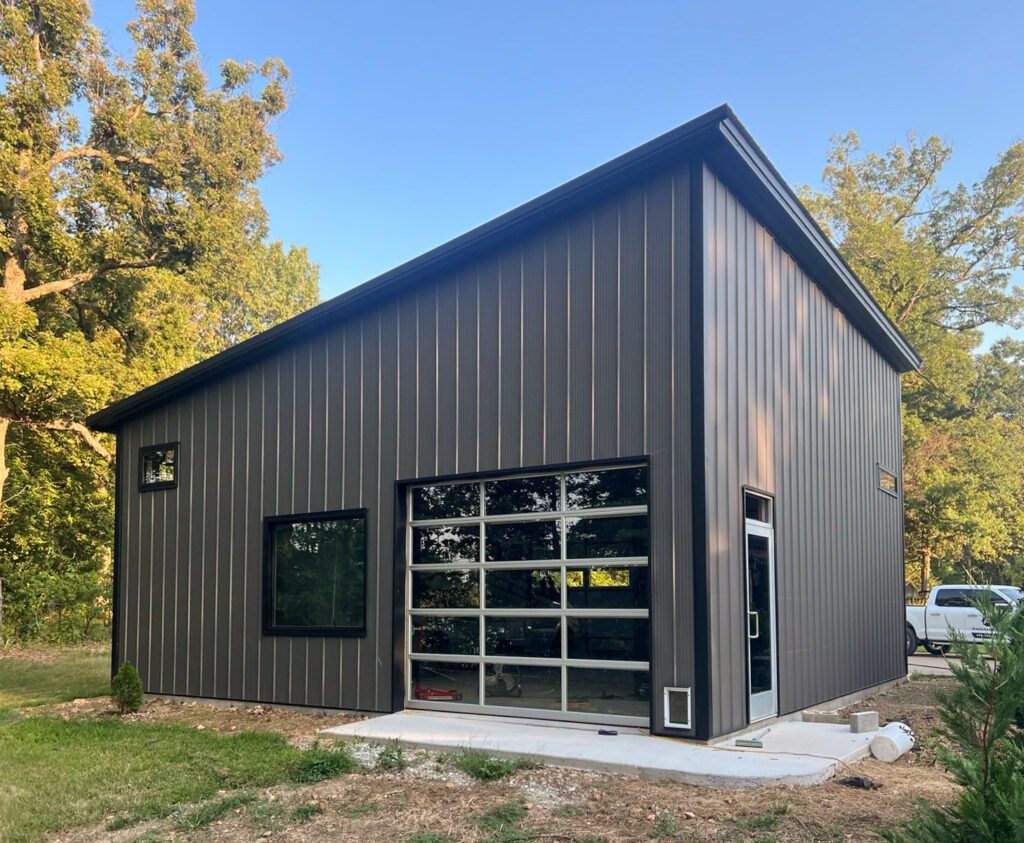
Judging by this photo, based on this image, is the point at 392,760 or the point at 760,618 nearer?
the point at 392,760

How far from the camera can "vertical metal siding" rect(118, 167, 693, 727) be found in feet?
24.2

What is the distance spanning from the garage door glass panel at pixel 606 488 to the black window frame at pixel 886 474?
593cm

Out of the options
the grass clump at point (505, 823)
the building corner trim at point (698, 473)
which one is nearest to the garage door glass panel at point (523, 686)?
the building corner trim at point (698, 473)

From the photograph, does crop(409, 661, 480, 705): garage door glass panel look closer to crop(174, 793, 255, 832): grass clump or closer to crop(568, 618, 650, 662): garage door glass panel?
crop(568, 618, 650, 662): garage door glass panel

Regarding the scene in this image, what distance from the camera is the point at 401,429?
916 centimetres

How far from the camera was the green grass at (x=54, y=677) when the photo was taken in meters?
11.6

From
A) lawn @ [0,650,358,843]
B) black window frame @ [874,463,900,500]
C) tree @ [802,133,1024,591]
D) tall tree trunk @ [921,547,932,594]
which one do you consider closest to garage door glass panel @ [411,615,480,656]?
lawn @ [0,650,358,843]

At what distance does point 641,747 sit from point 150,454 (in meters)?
8.27

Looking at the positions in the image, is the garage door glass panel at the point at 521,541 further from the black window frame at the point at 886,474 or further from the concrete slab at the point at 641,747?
the black window frame at the point at 886,474

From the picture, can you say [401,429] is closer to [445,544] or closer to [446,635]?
[445,544]

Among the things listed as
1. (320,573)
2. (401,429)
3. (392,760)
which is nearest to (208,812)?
(392,760)

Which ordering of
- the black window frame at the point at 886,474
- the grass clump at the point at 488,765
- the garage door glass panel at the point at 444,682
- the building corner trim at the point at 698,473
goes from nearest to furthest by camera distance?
the grass clump at the point at 488,765, the building corner trim at the point at 698,473, the garage door glass panel at the point at 444,682, the black window frame at the point at 886,474

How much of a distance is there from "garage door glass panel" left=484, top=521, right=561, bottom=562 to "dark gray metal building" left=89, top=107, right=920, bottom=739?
3 centimetres

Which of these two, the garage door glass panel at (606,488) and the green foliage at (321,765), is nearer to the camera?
the green foliage at (321,765)
